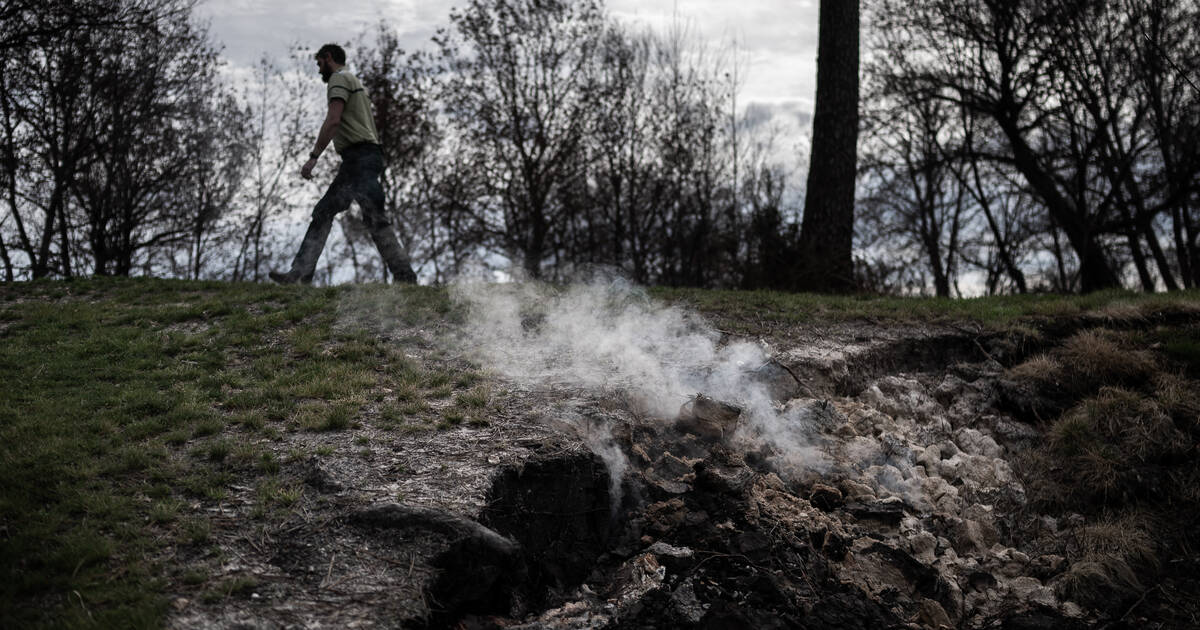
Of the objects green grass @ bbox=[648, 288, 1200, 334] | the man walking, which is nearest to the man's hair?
the man walking

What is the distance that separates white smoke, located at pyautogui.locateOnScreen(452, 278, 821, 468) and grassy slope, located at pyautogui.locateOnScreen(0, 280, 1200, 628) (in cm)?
45

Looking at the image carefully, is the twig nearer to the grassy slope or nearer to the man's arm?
the grassy slope

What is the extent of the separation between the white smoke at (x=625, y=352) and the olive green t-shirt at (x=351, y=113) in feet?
6.47

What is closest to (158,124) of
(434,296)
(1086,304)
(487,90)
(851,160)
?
(487,90)

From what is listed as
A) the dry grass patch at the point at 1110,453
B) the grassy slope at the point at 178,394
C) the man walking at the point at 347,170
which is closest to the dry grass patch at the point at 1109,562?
the dry grass patch at the point at 1110,453

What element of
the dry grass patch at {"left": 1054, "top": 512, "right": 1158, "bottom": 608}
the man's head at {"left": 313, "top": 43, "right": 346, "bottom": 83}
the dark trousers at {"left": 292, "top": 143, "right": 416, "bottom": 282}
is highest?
the man's head at {"left": 313, "top": 43, "right": 346, "bottom": 83}

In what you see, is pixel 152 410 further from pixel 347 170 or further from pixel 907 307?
pixel 907 307

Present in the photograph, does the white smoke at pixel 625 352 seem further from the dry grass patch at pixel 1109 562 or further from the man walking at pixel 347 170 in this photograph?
the dry grass patch at pixel 1109 562

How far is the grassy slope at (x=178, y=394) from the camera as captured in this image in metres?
3.23

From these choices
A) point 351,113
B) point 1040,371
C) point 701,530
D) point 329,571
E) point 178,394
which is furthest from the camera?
point 351,113

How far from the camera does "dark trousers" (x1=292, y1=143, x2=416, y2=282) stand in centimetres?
791

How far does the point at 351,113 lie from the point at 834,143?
6.61 meters

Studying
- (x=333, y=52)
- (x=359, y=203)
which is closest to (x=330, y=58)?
(x=333, y=52)

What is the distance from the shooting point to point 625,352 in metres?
6.11
